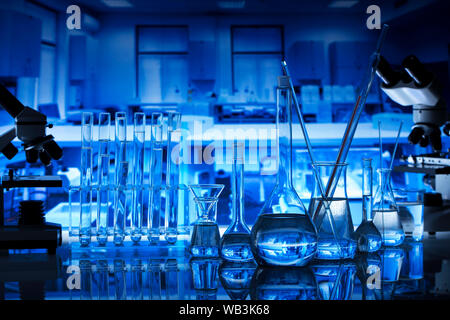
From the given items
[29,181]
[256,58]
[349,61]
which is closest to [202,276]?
[29,181]

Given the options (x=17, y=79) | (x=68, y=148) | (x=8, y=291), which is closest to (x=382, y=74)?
(x=8, y=291)

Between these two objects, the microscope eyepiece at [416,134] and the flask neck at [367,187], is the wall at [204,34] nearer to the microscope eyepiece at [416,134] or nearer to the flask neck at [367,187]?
the microscope eyepiece at [416,134]

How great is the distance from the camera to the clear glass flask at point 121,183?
92 centimetres

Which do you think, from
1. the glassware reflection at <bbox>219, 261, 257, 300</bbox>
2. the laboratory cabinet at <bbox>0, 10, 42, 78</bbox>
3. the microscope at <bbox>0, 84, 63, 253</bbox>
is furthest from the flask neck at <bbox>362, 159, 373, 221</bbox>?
the laboratory cabinet at <bbox>0, 10, 42, 78</bbox>

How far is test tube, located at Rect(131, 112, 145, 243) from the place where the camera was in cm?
93

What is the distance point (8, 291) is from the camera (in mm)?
625

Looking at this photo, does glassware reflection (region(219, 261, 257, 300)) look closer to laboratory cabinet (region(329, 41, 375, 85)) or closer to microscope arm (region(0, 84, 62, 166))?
microscope arm (region(0, 84, 62, 166))

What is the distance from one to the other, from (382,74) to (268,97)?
6107 millimetres

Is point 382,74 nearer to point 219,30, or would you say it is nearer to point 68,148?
point 68,148

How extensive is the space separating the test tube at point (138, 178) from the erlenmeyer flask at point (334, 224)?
1.05 ft

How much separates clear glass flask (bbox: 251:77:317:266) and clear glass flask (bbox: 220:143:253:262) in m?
0.05

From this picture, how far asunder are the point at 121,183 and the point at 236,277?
339mm

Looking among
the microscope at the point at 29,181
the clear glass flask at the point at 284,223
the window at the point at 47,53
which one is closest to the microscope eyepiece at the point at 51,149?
the microscope at the point at 29,181

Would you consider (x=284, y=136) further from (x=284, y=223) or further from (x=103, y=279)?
(x=103, y=279)
